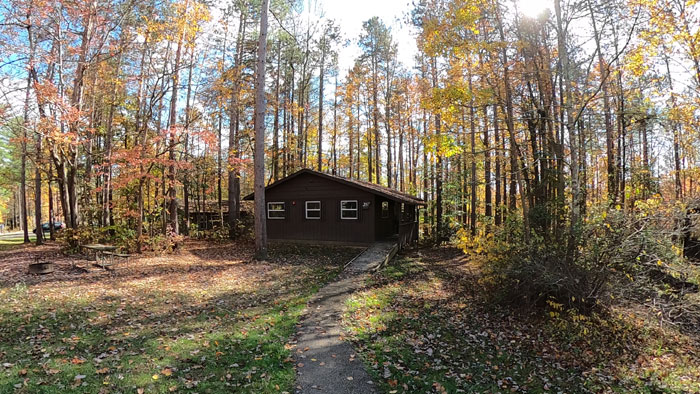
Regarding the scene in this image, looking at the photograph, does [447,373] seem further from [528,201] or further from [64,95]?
[64,95]

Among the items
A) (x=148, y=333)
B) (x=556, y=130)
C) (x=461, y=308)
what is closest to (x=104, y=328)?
(x=148, y=333)

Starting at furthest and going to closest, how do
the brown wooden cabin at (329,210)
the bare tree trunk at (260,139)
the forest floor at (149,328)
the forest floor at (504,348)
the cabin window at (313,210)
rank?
the cabin window at (313,210), the brown wooden cabin at (329,210), the bare tree trunk at (260,139), the forest floor at (504,348), the forest floor at (149,328)

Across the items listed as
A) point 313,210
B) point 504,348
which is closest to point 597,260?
point 504,348

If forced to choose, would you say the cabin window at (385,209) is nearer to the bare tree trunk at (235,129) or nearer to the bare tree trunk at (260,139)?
the bare tree trunk at (260,139)

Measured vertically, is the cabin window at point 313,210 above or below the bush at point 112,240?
above

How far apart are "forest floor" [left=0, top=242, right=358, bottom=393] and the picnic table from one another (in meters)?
0.50

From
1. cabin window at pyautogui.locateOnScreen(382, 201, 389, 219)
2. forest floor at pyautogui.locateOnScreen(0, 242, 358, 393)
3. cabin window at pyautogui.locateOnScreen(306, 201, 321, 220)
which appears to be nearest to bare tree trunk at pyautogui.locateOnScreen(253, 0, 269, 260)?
forest floor at pyautogui.locateOnScreen(0, 242, 358, 393)

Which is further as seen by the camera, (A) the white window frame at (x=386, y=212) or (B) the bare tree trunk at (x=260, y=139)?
(A) the white window frame at (x=386, y=212)

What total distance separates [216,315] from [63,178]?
11.1 metres

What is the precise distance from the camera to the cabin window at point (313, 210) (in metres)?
17.4

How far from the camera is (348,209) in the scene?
1670 centimetres

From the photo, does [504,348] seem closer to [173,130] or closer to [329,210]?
[329,210]

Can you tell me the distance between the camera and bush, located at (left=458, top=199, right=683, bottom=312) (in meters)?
6.17

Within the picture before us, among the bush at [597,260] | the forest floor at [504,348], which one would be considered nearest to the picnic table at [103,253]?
the forest floor at [504,348]
